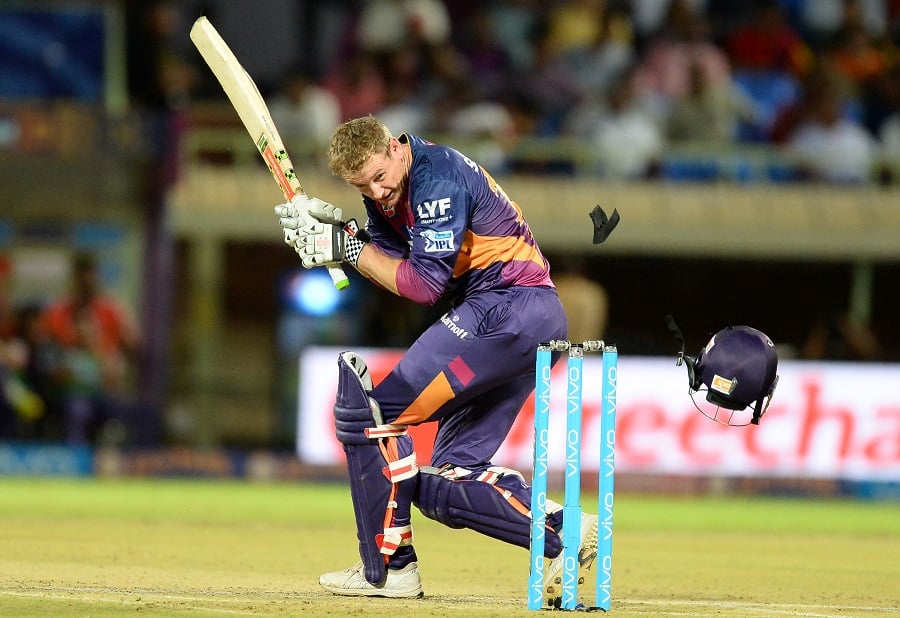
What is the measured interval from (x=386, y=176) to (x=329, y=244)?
33 cm

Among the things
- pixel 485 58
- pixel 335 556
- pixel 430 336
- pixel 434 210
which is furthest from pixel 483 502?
pixel 485 58

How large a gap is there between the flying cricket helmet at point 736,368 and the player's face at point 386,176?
3.85 ft

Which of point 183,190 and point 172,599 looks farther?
point 183,190

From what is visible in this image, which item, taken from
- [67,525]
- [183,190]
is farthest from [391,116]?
[67,525]

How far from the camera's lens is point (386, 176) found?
5328 mm

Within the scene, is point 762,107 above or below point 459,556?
above

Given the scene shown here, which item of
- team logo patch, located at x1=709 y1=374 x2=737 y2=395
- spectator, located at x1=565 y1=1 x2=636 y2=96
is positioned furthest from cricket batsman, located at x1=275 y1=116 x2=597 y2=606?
spectator, located at x1=565 y1=1 x2=636 y2=96

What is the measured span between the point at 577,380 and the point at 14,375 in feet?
27.3

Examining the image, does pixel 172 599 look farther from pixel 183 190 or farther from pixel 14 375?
pixel 183 190

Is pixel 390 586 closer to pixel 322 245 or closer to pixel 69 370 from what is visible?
pixel 322 245

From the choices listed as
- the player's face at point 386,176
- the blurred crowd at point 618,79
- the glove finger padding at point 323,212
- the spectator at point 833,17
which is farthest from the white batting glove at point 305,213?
the spectator at point 833,17

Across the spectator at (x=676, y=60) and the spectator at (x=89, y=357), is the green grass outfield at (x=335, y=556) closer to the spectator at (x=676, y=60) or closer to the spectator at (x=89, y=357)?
the spectator at (x=89, y=357)

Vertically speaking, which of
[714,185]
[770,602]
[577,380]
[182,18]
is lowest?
[770,602]

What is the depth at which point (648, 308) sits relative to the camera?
616 inches
